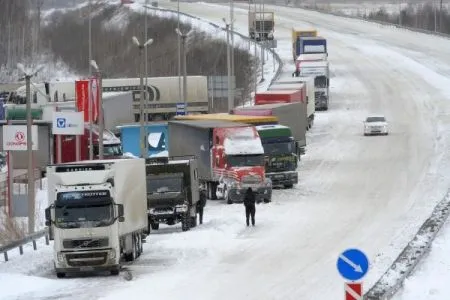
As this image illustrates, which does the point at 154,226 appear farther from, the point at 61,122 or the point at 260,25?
the point at 260,25

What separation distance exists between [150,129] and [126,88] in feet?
76.2

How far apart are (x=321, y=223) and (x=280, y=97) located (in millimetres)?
26864

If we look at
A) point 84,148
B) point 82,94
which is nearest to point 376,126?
point 84,148

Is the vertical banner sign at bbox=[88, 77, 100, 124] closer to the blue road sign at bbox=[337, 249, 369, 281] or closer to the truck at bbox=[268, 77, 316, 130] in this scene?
the truck at bbox=[268, 77, 316, 130]

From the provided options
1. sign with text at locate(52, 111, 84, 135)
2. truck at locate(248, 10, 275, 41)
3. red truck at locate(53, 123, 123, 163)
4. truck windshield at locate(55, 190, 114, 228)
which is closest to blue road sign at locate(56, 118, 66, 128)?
sign with text at locate(52, 111, 84, 135)

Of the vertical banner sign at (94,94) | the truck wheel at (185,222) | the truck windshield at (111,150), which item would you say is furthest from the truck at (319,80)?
the truck wheel at (185,222)

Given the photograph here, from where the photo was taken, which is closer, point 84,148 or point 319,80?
point 84,148

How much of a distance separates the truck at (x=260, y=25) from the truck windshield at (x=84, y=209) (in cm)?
9518

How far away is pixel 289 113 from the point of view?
61062 mm

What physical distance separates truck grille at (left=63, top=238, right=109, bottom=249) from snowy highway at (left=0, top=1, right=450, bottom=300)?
849 millimetres

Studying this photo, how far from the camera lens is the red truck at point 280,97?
217 feet

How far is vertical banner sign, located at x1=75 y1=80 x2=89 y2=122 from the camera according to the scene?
46.7 m

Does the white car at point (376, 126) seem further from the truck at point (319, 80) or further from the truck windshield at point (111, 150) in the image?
the truck windshield at point (111, 150)

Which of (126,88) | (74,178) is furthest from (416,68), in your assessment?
(74,178)
